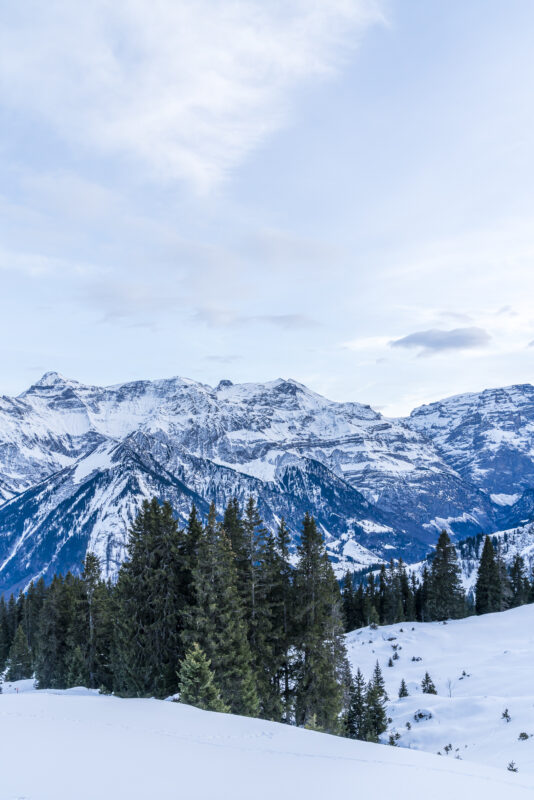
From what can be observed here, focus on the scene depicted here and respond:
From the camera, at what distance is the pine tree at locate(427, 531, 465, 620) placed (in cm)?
8862

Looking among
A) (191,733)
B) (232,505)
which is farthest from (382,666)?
(191,733)

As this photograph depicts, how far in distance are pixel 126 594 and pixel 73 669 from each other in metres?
22.3

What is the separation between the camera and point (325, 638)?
35.8 metres

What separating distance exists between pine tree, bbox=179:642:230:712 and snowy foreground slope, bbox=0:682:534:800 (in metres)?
4.79

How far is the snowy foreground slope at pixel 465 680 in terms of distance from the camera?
2966 centimetres

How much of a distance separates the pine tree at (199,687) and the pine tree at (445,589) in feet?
233

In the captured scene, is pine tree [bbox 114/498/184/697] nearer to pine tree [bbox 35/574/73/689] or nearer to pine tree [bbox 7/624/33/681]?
pine tree [bbox 35/574/73/689]

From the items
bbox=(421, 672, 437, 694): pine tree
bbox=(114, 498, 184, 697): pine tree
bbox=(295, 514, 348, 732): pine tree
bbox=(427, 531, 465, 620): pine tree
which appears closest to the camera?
bbox=(114, 498, 184, 697): pine tree

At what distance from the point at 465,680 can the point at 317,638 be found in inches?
774

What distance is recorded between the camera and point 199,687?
88.4ft

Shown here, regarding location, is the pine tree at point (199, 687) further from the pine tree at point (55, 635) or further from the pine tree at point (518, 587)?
the pine tree at point (518, 587)

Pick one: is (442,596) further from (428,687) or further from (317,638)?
(317,638)

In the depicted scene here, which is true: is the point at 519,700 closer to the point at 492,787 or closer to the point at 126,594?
the point at 492,787

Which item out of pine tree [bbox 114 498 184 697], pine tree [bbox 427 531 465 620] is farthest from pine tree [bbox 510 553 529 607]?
pine tree [bbox 114 498 184 697]
